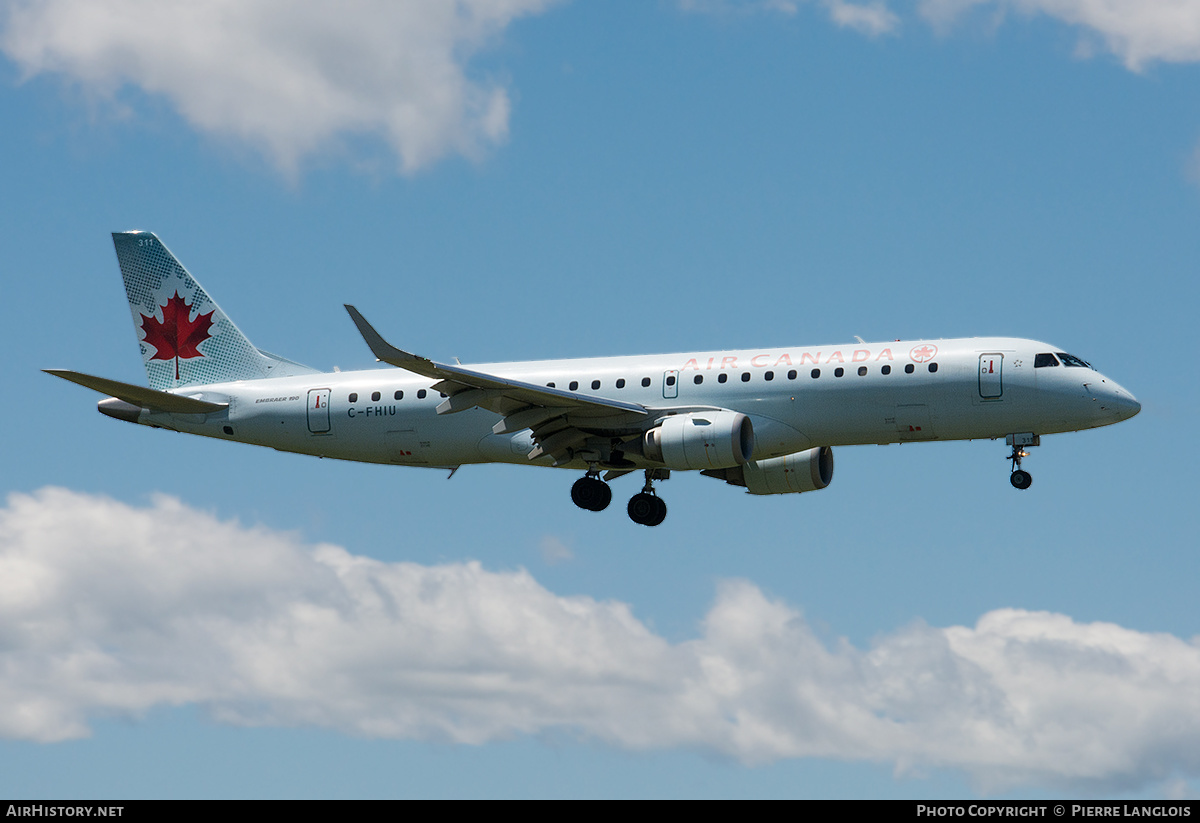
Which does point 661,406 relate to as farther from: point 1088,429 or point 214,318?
point 214,318

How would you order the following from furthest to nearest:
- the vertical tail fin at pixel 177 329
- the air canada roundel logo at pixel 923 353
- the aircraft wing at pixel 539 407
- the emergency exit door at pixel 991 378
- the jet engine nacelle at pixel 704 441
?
the vertical tail fin at pixel 177 329
the jet engine nacelle at pixel 704 441
the air canada roundel logo at pixel 923 353
the aircraft wing at pixel 539 407
the emergency exit door at pixel 991 378

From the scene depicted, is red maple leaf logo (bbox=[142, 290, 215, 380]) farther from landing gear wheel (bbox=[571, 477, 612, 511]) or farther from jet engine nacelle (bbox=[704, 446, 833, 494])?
jet engine nacelle (bbox=[704, 446, 833, 494])

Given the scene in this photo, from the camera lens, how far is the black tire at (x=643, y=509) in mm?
44500

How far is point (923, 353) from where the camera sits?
40281 millimetres

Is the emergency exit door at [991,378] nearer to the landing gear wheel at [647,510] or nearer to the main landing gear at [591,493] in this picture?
the landing gear wheel at [647,510]

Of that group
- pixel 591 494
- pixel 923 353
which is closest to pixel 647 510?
pixel 591 494

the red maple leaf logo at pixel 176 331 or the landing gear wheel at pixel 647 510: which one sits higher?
the red maple leaf logo at pixel 176 331

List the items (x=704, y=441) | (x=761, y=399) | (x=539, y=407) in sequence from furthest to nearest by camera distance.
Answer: (x=539, y=407) → (x=761, y=399) → (x=704, y=441)

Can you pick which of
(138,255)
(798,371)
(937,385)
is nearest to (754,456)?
(798,371)

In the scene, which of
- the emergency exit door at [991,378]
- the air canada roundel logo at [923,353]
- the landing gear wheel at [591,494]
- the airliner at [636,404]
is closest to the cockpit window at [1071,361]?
the airliner at [636,404]

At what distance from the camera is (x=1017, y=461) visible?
1585 inches

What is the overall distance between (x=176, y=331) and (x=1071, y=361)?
29.3 m

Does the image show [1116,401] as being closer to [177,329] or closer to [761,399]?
[761,399]

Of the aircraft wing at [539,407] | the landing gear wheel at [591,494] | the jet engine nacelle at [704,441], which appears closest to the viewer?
the aircraft wing at [539,407]
